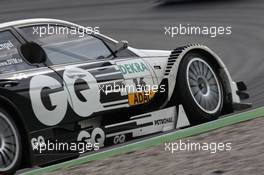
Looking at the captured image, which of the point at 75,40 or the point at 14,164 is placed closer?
the point at 14,164

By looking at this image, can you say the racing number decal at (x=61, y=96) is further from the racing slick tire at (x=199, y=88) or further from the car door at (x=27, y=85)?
the racing slick tire at (x=199, y=88)

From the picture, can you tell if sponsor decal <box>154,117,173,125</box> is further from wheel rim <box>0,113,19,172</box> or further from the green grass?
wheel rim <box>0,113,19,172</box>

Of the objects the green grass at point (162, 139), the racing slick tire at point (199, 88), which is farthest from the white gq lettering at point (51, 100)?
the racing slick tire at point (199, 88)

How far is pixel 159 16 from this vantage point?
66.4 ft

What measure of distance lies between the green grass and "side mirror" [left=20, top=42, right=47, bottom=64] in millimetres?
1019

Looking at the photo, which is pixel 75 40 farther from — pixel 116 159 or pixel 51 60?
pixel 116 159

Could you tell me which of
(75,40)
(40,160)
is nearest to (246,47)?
(75,40)

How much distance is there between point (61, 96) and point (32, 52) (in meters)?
0.51

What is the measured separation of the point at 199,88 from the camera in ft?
28.7

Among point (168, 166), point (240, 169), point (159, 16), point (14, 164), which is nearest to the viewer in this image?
point (240, 169)

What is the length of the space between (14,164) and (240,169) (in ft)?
6.91

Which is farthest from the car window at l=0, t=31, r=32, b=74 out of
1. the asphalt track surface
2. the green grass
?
the asphalt track surface

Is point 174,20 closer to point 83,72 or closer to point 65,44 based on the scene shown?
point 65,44

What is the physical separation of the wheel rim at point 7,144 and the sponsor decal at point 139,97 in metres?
1.57
